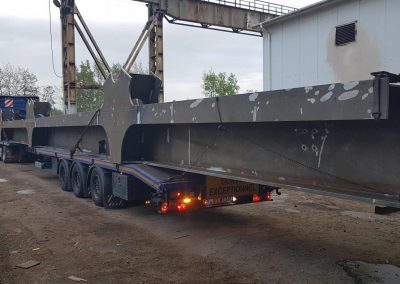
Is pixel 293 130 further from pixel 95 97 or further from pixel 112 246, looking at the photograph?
pixel 95 97

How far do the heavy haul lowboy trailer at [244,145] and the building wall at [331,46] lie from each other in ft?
18.9

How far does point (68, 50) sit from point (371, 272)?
18.3 metres

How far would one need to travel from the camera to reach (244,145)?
182 inches

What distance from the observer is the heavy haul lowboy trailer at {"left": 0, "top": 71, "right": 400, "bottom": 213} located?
3.19 metres

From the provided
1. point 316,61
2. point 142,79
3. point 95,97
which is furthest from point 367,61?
point 95,97

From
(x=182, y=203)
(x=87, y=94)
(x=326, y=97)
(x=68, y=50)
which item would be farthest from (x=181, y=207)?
(x=87, y=94)

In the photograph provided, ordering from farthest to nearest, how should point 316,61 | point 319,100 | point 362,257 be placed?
point 316,61 < point 362,257 < point 319,100

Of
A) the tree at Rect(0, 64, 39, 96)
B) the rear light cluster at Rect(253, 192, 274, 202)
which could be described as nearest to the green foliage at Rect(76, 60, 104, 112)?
the tree at Rect(0, 64, 39, 96)

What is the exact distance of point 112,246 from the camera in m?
5.73

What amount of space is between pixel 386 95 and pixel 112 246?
4313mm

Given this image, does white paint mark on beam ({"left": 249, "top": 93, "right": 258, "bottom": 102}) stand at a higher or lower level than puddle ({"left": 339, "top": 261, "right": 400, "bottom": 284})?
higher

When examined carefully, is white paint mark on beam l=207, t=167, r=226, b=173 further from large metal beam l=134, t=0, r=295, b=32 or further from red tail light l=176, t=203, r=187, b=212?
large metal beam l=134, t=0, r=295, b=32

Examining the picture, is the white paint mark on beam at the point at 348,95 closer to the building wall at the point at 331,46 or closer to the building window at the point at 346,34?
the building wall at the point at 331,46

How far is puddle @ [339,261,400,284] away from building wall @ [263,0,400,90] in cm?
634
